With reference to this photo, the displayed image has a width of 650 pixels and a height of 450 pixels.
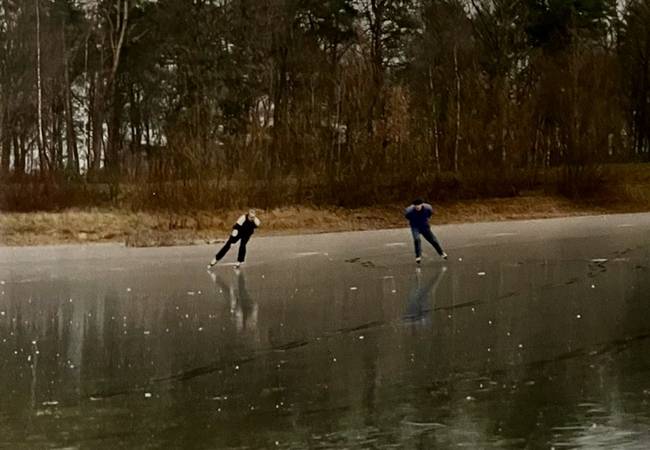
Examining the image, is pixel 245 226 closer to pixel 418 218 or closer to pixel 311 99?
pixel 418 218

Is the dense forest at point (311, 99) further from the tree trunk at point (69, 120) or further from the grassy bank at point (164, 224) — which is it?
the grassy bank at point (164, 224)

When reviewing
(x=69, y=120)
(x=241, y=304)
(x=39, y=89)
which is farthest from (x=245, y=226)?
(x=69, y=120)

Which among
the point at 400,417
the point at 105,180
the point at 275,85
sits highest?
the point at 275,85

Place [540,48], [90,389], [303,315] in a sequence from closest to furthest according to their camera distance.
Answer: [90,389] < [303,315] < [540,48]

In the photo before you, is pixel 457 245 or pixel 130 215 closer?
pixel 457 245

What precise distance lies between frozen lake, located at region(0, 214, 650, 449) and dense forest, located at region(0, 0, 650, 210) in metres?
10.0

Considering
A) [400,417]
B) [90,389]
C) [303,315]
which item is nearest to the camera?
[400,417]

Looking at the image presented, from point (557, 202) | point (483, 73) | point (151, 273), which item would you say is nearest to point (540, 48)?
point (483, 73)

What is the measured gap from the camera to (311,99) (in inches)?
1190

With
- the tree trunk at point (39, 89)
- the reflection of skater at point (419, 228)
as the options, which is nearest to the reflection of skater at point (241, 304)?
the reflection of skater at point (419, 228)

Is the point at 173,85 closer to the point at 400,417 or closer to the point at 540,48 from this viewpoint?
the point at 540,48

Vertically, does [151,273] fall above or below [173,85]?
below

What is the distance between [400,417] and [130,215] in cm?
1884

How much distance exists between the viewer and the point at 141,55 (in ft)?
128
